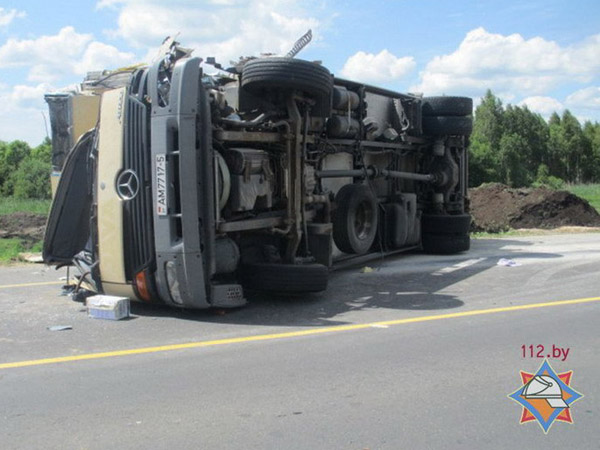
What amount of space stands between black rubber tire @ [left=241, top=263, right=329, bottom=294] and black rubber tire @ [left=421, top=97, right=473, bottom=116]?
18.4 ft

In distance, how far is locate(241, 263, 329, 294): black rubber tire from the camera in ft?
23.9

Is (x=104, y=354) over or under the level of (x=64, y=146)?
under

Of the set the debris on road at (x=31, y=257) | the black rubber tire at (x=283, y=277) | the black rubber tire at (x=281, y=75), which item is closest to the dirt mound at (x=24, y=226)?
the debris on road at (x=31, y=257)

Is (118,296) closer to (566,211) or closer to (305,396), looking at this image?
(305,396)

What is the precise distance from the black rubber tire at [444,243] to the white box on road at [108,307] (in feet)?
22.3

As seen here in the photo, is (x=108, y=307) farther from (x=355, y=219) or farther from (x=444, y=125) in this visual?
(x=444, y=125)

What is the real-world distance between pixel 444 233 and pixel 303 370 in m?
7.52

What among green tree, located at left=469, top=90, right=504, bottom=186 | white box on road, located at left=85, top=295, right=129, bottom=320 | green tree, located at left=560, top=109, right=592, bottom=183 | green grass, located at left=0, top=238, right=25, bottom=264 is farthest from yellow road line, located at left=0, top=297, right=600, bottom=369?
green tree, located at left=560, top=109, right=592, bottom=183

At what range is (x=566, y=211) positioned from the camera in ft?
64.8

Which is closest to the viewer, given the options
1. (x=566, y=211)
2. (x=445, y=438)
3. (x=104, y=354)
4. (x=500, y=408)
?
(x=445, y=438)

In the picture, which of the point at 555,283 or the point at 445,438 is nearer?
the point at 445,438

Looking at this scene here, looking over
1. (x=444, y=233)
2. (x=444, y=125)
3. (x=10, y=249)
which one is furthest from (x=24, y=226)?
(x=444, y=125)

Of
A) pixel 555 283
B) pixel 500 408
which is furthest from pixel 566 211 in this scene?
pixel 500 408

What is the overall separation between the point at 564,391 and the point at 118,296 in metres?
4.53
